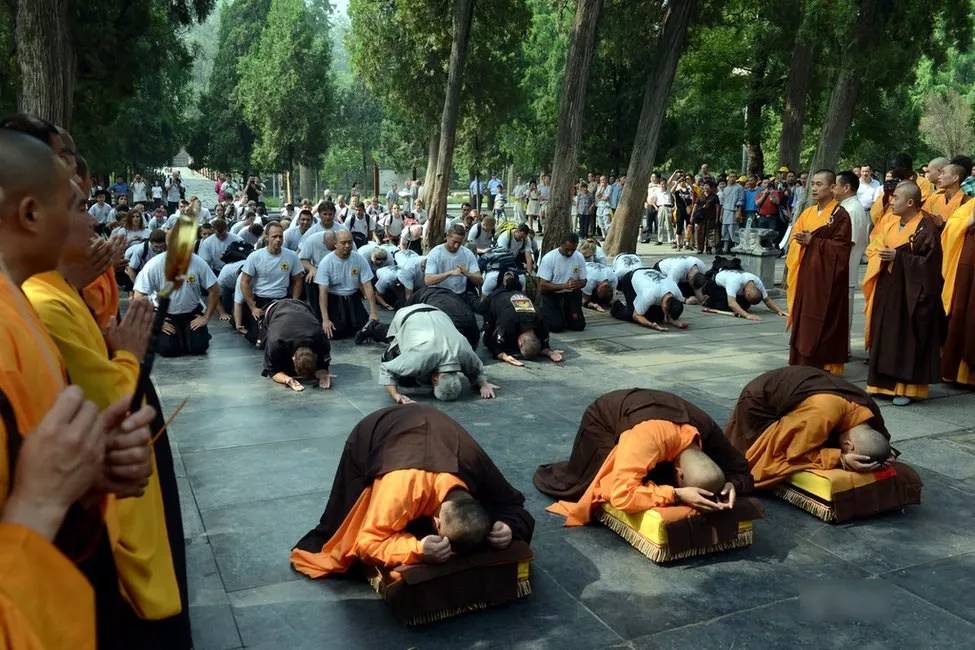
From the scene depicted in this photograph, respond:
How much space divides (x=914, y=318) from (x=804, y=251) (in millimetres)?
1190

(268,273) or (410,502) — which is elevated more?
(268,273)

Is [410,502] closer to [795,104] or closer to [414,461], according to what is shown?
[414,461]

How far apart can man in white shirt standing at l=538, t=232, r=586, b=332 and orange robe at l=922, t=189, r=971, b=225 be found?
3.98 meters

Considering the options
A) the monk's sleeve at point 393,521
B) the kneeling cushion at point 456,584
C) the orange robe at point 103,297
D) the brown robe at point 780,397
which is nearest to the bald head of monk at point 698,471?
the brown robe at point 780,397

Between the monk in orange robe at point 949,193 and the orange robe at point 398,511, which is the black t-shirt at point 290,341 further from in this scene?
the monk in orange robe at point 949,193

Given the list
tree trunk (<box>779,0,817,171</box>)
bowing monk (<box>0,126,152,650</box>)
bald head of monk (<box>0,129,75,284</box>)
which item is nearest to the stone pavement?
bowing monk (<box>0,126,152,650</box>)

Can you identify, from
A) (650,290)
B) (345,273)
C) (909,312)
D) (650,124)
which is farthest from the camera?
(650,124)

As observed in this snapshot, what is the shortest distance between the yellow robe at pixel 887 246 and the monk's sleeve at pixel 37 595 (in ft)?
24.5

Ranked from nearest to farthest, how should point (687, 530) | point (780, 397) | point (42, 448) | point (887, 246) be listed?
point (42, 448)
point (687, 530)
point (780, 397)
point (887, 246)

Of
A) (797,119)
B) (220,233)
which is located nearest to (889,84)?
(797,119)

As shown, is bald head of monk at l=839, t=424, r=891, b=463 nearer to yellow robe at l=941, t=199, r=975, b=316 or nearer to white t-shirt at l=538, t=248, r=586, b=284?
yellow robe at l=941, t=199, r=975, b=316

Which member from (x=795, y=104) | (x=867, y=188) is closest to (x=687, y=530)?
(x=867, y=188)

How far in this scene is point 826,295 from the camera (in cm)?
827

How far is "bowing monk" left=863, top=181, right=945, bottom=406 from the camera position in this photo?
7688mm
